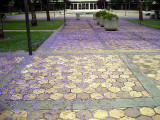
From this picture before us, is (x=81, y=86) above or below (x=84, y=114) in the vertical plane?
above

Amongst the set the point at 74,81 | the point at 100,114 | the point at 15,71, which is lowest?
the point at 100,114

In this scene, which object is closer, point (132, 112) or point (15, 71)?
point (132, 112)

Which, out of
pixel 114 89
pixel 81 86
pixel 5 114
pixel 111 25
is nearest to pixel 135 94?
pixel 114 89

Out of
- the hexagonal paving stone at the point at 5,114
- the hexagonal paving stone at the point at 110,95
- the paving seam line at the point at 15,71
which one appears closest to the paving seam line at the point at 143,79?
the hexagonal paving stone at the point at 110,95

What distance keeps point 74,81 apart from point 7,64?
3124 mm

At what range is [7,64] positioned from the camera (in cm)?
679

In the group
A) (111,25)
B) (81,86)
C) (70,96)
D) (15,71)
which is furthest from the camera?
(111,25)

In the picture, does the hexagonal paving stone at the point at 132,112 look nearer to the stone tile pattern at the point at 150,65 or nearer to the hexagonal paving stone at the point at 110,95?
the hexagonal paving stone at the point at 110,95

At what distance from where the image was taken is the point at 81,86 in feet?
15.8

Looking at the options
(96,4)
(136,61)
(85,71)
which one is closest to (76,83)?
(85,71)

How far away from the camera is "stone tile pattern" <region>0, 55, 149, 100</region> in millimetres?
4344

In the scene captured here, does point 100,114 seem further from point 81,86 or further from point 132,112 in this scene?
point 81,86

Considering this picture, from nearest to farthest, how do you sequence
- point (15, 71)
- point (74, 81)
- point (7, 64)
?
1. point (74, 81)
2. point (15, 71)
3. point (7, 64)

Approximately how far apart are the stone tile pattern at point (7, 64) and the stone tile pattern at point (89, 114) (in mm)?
2387
